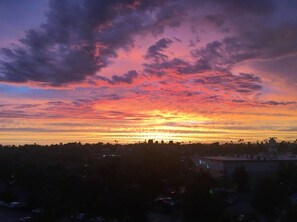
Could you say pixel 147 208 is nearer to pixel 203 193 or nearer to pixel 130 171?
pixel 203 193

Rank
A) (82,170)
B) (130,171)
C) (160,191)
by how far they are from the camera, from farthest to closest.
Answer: (82,170) < (130,171) < (160,191)

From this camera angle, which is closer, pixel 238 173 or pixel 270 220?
pixel 270 220

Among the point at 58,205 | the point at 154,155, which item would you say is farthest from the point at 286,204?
the point at 154,155

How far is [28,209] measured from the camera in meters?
43.0

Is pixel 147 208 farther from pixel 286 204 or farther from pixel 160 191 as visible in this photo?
pixel 160 191

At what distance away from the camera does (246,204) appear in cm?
4253

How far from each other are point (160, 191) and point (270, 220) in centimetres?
2016

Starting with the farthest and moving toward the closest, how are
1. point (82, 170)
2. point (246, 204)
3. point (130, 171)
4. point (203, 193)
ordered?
point (82, 170) < point (130, 171) < point (246, 204) < point (203, 193)

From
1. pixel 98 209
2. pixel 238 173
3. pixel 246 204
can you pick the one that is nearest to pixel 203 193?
pixel 98 209

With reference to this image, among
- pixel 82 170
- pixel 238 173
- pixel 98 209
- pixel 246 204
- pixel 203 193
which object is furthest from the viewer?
pixel 82 170

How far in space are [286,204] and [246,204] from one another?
38.3 ft

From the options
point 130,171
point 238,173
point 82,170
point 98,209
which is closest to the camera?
point 98,209

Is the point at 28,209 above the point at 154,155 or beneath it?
beneath

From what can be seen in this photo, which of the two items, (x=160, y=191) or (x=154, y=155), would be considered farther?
(x=154, y=155)
